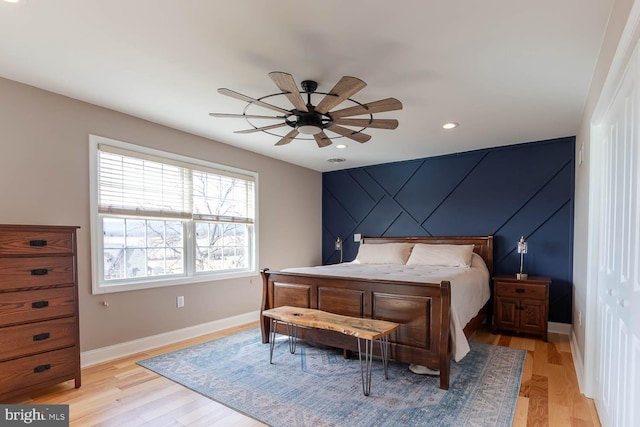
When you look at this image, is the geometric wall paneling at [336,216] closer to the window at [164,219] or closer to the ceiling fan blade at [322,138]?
the window at [164,219]

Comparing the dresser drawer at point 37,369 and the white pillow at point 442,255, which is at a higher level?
the white pillow at point 442,255

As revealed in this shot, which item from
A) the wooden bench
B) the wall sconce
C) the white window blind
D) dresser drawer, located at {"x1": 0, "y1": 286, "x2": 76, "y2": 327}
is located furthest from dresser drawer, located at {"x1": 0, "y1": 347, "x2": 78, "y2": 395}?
the wall sconce

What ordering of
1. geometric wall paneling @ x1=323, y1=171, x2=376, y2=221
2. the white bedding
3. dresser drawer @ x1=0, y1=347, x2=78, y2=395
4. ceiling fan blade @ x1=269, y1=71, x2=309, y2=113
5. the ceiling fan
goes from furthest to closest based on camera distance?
geometric wall paneling @ x1=323, y1=171, x2=376, y2=221, the white bedding, dresser drawer @ x1=0, y1=347, x2=78, y2=395, the ceiling fan, ceiling fan blade @ x1=269, y1=71, x2=309, y2=113

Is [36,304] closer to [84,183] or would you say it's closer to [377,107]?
[84,183]

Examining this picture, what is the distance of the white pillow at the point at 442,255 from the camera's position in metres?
4.11

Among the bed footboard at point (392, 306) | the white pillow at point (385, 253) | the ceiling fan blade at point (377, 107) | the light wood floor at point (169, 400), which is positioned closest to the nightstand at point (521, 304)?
the light wood floor at point (169, 400)

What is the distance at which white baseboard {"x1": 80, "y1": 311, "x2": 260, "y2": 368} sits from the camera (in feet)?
9.87

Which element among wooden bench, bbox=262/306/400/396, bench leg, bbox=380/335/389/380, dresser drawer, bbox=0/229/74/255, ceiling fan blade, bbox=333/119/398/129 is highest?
ceiling fan blade, bbox=333/119/398/129

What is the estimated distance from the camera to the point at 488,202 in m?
4.48

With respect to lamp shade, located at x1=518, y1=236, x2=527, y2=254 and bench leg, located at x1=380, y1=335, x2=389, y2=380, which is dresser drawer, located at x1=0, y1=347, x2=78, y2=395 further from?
lamp shade, located at x1=518, y1=236, x2=527, y2=254

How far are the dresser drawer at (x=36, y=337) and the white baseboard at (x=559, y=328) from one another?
4.75 metres

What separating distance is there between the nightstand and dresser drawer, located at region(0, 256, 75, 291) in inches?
165

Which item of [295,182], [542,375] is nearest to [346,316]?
[542,375]

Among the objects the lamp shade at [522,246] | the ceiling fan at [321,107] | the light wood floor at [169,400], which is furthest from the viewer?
the lamp shade at [522,246]
